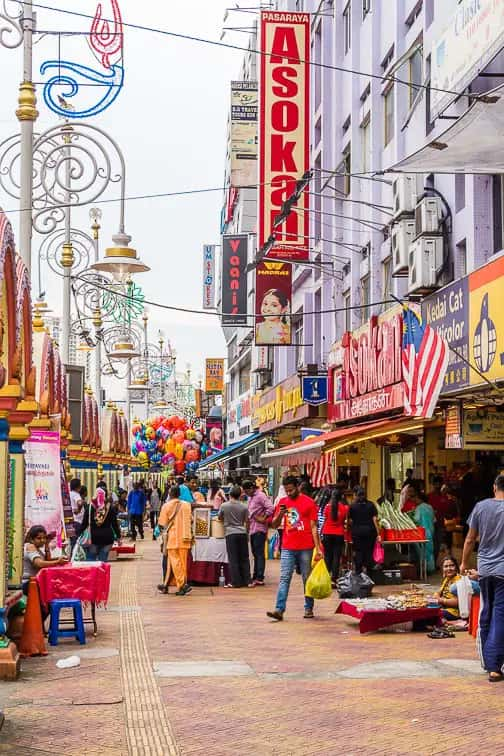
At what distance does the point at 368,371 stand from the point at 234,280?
54.0 feet

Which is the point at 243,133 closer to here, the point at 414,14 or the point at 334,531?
the point at 414,14

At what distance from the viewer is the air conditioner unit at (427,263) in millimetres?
18203

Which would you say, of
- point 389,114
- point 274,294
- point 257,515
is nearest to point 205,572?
point 257,515

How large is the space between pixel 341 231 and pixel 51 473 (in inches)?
617

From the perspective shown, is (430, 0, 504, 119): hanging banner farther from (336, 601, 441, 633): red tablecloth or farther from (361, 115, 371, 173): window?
(361, 115, 371, 173): window

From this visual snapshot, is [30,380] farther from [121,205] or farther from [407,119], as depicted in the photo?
[407,119]

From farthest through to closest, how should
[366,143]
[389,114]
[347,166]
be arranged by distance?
[347,166], [366,143], [389,114]

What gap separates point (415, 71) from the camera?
22.2 metres

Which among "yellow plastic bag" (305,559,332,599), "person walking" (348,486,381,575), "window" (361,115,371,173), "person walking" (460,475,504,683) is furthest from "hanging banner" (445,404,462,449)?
"window" (361,115,371,173)

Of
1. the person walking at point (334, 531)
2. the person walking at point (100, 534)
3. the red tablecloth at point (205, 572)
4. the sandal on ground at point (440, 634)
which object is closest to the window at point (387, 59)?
the person walking at point (334, 531)

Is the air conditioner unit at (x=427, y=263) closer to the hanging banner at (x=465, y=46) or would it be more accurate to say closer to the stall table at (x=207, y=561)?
the hanging banner at (x=465, y=46)

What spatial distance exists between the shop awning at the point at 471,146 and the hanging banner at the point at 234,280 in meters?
25.5

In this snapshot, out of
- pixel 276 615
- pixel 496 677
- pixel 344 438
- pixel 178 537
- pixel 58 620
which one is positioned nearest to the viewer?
pixel 496 677

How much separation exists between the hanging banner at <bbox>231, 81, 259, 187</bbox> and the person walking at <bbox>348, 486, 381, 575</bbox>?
19.3m
